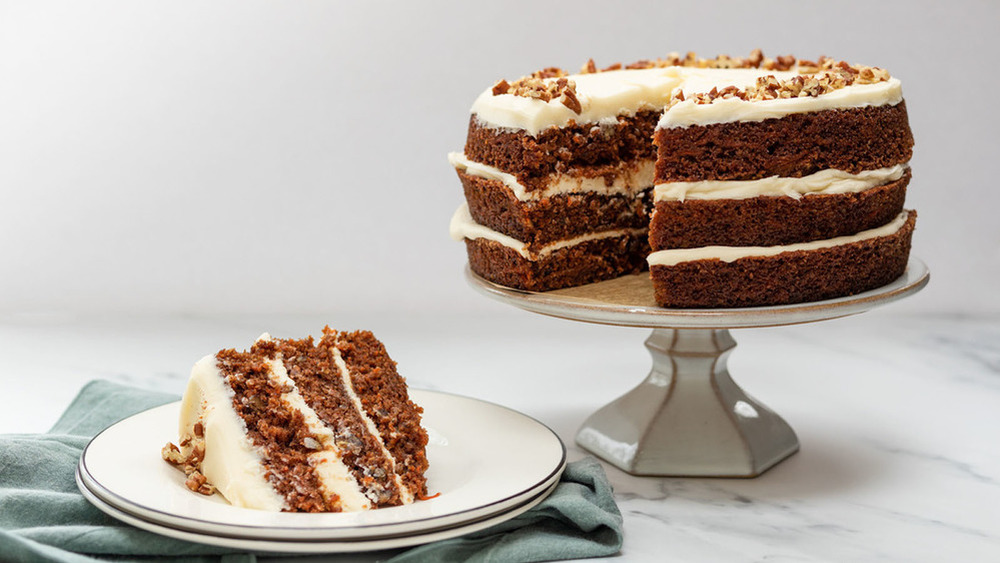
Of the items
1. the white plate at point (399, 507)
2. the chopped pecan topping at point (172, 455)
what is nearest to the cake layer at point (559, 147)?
the white plate at point (399, 507)

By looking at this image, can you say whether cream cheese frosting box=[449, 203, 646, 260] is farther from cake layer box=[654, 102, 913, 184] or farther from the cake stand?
cake layer box=[654, 102, 913, 184]

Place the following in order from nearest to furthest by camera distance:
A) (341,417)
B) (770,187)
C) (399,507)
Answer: (399,507)
(341,417)
(770,187)

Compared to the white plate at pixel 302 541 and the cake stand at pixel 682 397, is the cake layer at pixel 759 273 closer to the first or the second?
the cake stand at pixel 682 397

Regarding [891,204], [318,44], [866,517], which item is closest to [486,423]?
[866,517]

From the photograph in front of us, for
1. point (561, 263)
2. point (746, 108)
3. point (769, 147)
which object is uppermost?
point (746, 108)

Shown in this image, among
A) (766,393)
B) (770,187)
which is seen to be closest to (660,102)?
(770,187)

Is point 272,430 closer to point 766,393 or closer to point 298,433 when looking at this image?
point 298,433

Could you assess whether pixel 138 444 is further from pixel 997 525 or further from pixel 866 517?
pixel 997 525
